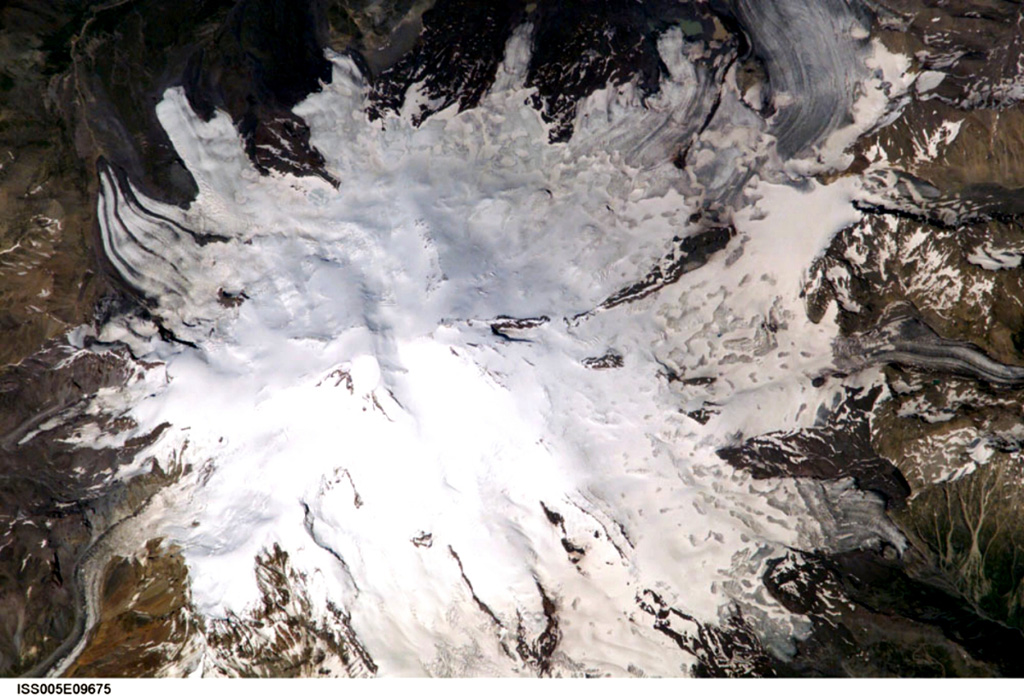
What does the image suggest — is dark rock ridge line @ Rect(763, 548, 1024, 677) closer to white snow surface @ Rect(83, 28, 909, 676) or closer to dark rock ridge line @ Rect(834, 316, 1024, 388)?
white snow surface @ Rect(83, 28, 909, 676)

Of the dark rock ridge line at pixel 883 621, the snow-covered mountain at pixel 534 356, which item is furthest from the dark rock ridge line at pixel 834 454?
the dark rock ridge line at pixel 883 621

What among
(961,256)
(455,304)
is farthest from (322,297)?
(961,256)

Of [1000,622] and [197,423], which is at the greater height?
[1000,622]

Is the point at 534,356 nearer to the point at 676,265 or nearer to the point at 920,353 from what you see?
the point at 676,265

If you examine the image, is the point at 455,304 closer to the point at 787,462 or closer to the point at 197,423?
the point at 197,423

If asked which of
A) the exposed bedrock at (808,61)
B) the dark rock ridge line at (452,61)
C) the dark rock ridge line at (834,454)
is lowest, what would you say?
the dark rock ridge line at (834,454)

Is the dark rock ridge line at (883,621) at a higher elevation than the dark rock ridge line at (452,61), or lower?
lower

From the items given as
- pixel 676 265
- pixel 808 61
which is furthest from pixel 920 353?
pixel 808 61

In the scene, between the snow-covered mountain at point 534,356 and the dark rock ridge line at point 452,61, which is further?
the dark rock ridge line at point 452,61

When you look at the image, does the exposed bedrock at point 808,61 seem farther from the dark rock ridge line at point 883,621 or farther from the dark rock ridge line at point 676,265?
the dark rock ridge line at point 883,621
